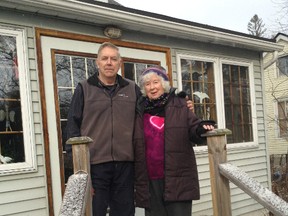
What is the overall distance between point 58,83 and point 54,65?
8.4 inches

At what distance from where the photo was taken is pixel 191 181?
242cm

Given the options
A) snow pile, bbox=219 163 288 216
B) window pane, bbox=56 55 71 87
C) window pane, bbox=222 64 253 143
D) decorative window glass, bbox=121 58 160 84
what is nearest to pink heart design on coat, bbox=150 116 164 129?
snow pile, bbox=219 163 288 216

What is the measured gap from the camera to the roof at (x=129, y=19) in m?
3.78

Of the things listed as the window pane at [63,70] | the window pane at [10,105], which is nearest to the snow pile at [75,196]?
the window pane at [10,105]

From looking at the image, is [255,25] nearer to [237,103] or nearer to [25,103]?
[237,103]

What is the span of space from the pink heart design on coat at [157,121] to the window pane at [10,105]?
1.88 m

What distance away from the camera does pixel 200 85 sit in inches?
230

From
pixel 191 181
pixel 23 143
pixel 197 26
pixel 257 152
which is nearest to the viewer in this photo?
pixel 191 181

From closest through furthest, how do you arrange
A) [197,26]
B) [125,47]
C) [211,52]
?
[125,47] → [197,26] → [211,52]

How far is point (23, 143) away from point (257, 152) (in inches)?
175

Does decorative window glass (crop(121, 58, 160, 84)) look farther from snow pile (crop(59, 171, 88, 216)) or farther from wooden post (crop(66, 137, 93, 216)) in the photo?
snow pile (crop(59, 171, 88, 216))

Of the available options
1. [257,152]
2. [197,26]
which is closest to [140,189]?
[197,26]

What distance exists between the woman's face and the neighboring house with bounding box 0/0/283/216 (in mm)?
1806

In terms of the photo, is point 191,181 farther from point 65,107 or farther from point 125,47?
point 125,47
